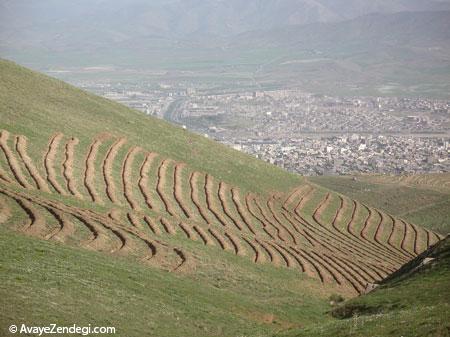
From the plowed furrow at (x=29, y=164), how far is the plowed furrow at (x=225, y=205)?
17025mm

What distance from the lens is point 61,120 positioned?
204ft

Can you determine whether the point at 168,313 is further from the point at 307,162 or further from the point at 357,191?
the point at 307,162

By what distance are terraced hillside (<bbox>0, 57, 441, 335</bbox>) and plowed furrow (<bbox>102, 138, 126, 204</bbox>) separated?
137 millimetres

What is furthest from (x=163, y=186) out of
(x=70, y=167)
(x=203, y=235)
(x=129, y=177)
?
(x=203, y=235)

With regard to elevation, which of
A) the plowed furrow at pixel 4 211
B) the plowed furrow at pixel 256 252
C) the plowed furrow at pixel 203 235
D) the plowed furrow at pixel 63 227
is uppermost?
the plowed furrow at pixel 4 211

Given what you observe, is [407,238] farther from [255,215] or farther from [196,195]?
[196,195]

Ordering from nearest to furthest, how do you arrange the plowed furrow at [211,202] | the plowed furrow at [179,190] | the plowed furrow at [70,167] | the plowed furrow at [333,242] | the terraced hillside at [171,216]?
1. the terraced hillside at [171,216]
2. the plowed furrow at [70,167]
3. the plowed furrow at [179,190]
4. the plowed furrow at [211,202]
5. the plowed furrow at [333,242]

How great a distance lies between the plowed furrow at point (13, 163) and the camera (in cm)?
4428

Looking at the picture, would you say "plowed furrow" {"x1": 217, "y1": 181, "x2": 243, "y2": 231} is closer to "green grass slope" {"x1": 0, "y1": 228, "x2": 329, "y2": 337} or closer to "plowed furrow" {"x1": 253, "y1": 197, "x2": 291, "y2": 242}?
"plowed furrow" {"x1": 253, "y1": 197, "x2": 291, "y2": 242}

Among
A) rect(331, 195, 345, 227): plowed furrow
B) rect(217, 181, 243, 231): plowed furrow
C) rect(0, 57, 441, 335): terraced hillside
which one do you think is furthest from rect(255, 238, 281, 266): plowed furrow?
rect(331, 195, 345, 227): plowed furrow

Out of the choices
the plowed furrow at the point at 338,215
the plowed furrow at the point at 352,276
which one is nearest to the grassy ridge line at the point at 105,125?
the plowed furrow at the point at 338,215

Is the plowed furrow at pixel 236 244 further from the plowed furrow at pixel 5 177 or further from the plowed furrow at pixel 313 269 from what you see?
the plowed furrow at pixel 5 177

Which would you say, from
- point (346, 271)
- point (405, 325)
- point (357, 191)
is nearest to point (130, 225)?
point (346, 271)

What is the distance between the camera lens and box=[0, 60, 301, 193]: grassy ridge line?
59.9 meters
